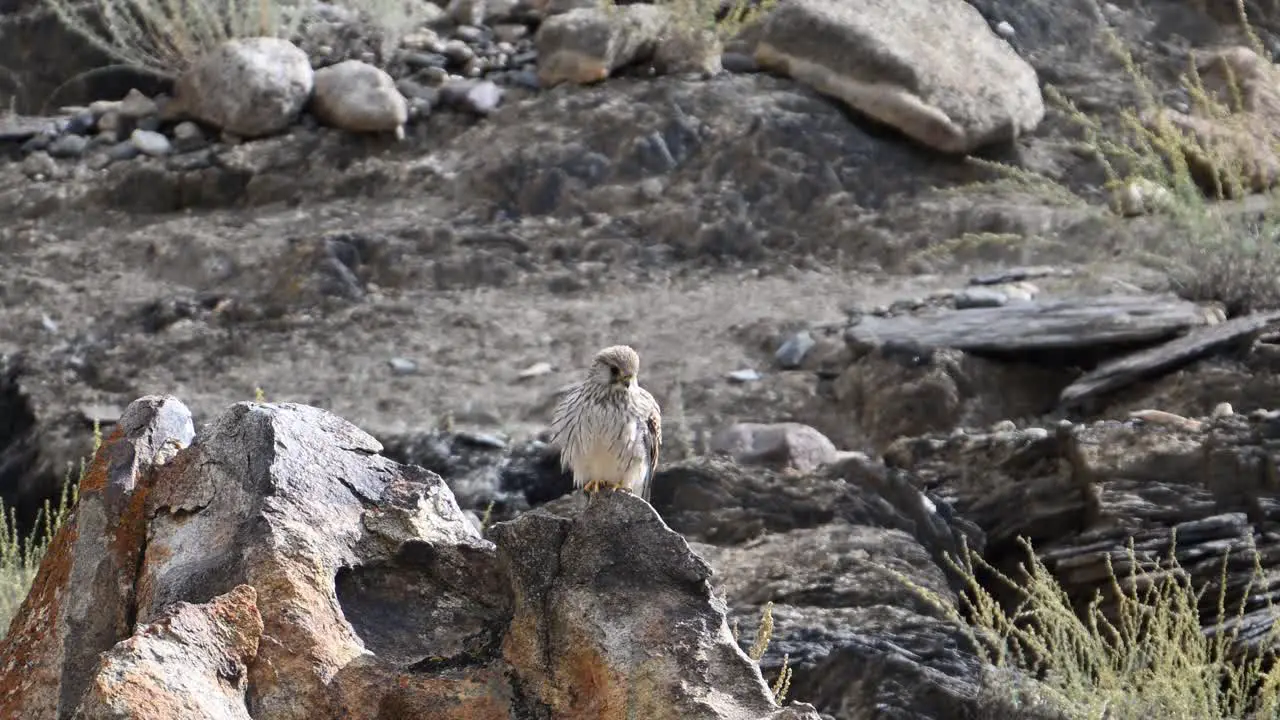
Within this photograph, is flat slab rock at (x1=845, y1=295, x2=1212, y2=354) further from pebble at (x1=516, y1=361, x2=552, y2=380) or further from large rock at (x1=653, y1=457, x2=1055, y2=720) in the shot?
large rock at (x1=653, y1=457, x2=1055, y2=720)

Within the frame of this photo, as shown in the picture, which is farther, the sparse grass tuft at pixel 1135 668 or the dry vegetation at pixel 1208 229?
the dry vegetation at pixel 1208 229

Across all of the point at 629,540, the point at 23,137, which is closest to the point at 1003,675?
the point at 629,540

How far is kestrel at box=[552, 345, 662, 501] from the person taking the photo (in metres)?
6.00

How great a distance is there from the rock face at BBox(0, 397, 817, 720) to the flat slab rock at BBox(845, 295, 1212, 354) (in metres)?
5.06

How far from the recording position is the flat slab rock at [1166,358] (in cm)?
854

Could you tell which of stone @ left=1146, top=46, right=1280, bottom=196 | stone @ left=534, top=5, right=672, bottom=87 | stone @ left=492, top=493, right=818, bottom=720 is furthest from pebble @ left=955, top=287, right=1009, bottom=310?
stone @ left=492, top=493, right=818, bottom=720

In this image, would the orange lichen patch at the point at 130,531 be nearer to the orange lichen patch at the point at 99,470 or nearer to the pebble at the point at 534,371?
the orange lichen patch at the point at 99,470

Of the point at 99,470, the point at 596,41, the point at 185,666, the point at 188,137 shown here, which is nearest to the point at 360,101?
the point at 188,137

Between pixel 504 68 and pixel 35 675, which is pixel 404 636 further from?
pixel 504 68

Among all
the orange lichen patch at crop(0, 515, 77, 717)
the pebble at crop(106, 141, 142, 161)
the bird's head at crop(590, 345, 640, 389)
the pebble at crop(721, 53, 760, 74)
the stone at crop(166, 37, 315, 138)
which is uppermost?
the orange lichen patch at crop(0, 515, 77, 717)

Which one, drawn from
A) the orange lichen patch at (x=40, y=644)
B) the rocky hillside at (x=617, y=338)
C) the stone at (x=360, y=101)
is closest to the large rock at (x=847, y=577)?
the rocky hillside at (x=617, y=338)

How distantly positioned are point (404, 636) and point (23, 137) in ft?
27.8

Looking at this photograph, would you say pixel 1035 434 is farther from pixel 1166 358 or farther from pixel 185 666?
pixel 185 666

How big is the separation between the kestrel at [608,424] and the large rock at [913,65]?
571 cm
